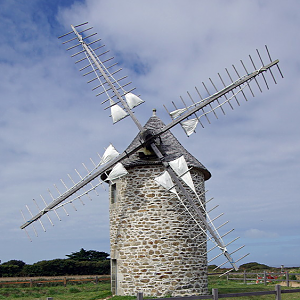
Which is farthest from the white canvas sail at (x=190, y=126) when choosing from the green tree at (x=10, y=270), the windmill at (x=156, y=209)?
the green tree at (x=10, y=270)

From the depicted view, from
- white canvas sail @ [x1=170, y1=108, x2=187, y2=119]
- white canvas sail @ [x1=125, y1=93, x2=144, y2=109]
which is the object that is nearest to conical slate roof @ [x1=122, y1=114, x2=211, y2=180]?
white canvas sail @ [x1=170, y1=108, x2=187, y2=119]

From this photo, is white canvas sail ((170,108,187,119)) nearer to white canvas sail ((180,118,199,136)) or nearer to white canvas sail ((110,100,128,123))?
white canvas sail ((180,118,199,136))

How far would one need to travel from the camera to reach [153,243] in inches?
512

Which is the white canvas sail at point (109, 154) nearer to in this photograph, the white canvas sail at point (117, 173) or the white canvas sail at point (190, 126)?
the white canvas sail at point (117, 173)

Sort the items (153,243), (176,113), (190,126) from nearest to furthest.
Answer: (153,243) < (190,126) < (176,113)

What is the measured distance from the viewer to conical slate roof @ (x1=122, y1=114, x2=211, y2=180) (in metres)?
13.7

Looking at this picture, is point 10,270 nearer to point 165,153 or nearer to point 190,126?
point 165,153

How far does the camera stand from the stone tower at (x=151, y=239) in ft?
42.2

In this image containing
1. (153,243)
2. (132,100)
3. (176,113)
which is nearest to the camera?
(153,243)

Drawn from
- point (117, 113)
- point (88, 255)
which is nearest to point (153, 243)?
point (117, 113)

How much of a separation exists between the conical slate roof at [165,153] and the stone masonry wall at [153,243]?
25cm

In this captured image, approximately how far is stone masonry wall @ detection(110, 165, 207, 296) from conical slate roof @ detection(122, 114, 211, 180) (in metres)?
0.25

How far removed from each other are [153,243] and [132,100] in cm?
491

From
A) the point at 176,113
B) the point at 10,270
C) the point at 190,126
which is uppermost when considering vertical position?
the point at 176,113
